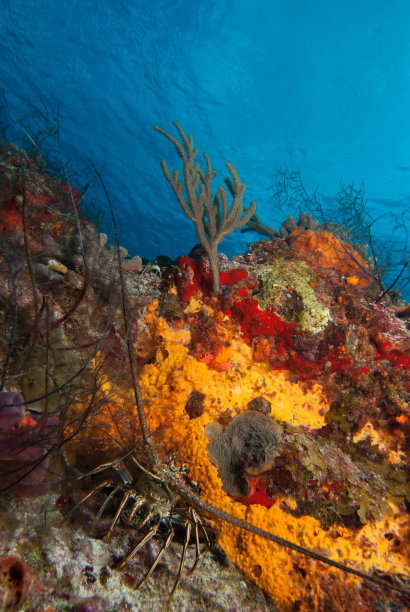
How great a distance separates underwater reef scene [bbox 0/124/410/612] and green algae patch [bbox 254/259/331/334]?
0.03 m

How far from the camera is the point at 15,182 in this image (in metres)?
4.26

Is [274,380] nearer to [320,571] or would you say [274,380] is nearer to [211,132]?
[320,571]

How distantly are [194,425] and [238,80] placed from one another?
2791 cm

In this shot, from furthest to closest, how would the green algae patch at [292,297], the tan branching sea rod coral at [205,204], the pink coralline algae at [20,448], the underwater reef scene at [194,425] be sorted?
the tan branching sea rod coral at [205,204]
the green algae patch at [292,297]
the underwater reef scene at [194,425]
the pink coralline algae at [20,448]

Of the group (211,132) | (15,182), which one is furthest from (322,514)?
(211,132)

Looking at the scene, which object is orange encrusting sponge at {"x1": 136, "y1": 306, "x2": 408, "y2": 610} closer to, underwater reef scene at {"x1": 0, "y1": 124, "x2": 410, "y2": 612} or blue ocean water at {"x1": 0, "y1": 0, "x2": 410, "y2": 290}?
underwater reef scene at {"x1": 0, "y1": 124, "x2": 410, "y2": 612}

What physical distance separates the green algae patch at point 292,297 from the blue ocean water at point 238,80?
598 inches

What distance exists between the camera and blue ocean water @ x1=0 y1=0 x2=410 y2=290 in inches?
738

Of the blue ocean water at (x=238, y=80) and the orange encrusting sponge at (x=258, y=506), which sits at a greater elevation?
the blue ocean water at (x=238, y=80)

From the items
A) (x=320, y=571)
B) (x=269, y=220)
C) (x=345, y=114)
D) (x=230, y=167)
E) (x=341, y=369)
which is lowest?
(x=320, y=571)

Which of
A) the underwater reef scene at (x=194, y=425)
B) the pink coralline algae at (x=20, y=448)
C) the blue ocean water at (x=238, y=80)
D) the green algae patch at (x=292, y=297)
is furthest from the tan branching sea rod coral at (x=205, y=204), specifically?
the blue ocean water at (x=238, y=80)

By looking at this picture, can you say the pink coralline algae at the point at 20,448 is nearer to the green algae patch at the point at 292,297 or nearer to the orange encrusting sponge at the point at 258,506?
the orange encrusting sponge at the point at 258,506

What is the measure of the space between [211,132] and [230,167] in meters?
25.3

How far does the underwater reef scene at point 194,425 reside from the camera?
213 cm
